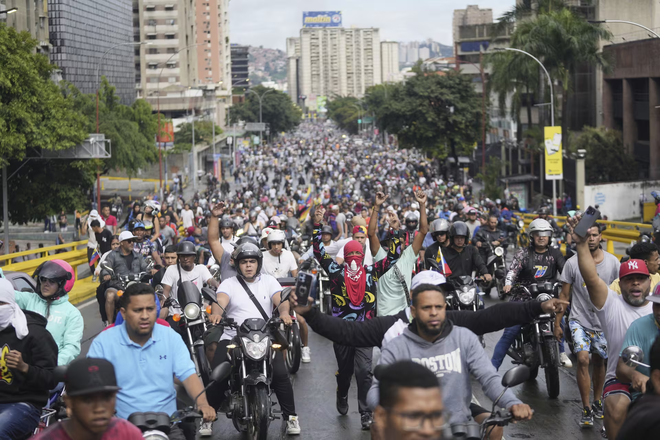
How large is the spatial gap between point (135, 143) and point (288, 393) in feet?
161

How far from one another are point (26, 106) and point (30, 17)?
1366 inches

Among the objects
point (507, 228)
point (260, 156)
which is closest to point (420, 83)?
point (260, 156)

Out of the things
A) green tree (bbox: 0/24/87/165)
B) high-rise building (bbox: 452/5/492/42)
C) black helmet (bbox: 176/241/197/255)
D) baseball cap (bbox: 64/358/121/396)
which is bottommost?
baseball cap (bbox: 64/358/121/396)

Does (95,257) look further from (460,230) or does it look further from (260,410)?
(260,410)

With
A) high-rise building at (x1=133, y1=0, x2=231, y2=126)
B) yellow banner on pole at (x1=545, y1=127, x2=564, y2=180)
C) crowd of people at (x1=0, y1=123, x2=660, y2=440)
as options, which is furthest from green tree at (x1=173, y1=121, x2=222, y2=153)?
crowd of people at (x1=0, y1=123, x2=660, y2=440)

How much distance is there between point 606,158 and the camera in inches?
1789

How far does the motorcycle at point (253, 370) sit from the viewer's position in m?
7.74

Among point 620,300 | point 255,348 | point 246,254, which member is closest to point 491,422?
point 620,300

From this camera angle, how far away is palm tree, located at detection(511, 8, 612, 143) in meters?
42.8

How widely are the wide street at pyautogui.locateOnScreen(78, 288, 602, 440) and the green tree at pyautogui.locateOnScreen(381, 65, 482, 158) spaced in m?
59.0

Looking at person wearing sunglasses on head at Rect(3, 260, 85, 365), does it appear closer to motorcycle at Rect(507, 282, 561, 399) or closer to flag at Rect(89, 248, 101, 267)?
motorcycle at Rect(507, 282, 561, 399)

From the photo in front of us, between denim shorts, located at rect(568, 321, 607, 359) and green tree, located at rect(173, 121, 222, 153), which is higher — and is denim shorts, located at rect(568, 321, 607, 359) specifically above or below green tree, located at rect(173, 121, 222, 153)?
below

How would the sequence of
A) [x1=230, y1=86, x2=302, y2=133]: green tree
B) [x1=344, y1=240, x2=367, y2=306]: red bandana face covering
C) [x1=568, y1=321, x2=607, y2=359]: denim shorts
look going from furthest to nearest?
[x1=230, y1=86, x2=302, y2=133]: green tree, [x1=344, y1=240, x2=367, y2=306]: red bandana face covering, [x1=568, y1=321, x2=607, y2=359]: denim shorts

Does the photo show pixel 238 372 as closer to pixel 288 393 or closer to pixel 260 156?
pixel 288 393
